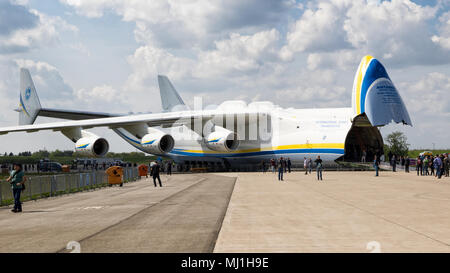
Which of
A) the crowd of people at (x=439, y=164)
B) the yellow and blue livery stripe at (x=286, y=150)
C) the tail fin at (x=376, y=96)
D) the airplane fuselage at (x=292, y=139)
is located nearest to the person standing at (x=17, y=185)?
the tail fin at (x=376, y=96)

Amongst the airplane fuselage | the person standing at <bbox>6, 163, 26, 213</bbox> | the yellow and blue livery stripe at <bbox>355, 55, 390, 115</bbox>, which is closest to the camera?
the person standing at <bbox>6, 163, 26, 213</bbox>

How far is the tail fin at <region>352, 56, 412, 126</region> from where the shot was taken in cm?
2858

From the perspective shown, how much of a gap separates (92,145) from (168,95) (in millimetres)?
13709

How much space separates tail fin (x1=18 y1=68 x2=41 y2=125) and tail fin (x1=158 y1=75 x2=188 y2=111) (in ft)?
41.0

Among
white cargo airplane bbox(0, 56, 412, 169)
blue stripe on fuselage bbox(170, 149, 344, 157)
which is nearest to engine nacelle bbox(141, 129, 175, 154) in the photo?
white cargo airplane bbox(0, 56, 412, 169)

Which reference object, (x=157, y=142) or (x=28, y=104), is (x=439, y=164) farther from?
(x=28, y=104)

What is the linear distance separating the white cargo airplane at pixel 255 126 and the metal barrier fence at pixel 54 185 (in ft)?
31.8

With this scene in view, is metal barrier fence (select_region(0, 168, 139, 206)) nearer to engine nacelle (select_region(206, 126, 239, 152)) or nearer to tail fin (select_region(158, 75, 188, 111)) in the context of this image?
engine nacelle (select_region(206, 126, 239, 152))

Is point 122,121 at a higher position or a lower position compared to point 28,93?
lower

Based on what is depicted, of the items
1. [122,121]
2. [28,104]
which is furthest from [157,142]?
[28,104]

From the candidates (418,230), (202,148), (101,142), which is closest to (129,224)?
(418,230)

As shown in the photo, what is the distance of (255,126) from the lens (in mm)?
37906
